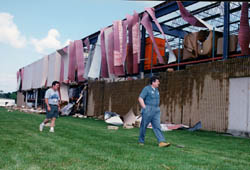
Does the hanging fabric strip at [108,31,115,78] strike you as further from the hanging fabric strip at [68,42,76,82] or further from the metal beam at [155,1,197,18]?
the hanging fabric strip at [68,42,76,82]

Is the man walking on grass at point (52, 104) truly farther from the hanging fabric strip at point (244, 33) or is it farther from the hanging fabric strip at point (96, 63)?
the hanging fabric strip at point (96, 63)

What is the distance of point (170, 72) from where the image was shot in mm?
16094

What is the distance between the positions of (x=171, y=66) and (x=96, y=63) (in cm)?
723

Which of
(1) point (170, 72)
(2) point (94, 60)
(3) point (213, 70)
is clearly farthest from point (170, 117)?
(2) point (94, 60)

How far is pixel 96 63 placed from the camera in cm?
2331

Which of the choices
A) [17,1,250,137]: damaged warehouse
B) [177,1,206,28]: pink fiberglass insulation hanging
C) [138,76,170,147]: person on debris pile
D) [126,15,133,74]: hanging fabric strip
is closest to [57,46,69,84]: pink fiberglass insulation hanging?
[17,1,250,137]: damaged warehouse

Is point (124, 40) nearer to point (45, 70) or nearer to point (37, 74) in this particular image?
point (45, 70)

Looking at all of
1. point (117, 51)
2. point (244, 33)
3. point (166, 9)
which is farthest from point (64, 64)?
point (244, 33)

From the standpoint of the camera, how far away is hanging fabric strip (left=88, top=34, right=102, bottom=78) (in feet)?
75.3

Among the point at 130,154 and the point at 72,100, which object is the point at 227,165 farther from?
the point at 72,100

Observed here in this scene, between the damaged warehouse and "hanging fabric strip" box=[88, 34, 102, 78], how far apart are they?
0.07 meters

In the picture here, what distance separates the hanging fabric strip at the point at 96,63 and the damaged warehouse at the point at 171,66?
7cm

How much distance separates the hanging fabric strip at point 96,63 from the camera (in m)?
22.9

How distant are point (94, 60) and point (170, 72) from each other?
8727mm
